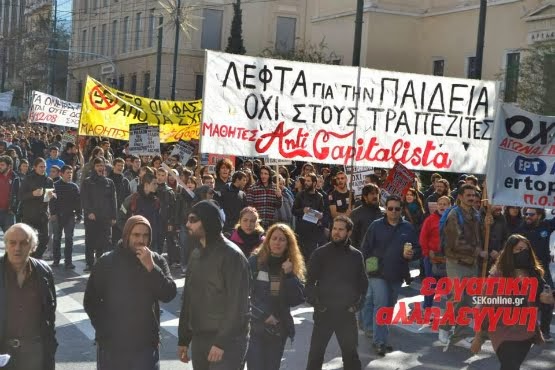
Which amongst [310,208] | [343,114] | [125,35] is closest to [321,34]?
[125,35]

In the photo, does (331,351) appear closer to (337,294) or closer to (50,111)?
(337,294)

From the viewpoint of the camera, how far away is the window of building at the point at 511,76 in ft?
107

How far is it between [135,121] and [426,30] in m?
24.7

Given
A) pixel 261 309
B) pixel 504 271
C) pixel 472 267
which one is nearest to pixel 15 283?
pixel 261 309

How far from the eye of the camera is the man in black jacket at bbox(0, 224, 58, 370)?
18.7 feet

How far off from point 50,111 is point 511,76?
52.7ft

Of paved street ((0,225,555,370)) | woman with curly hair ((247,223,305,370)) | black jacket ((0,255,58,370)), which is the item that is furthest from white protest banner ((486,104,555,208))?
black jacket ((0,255,58,370))

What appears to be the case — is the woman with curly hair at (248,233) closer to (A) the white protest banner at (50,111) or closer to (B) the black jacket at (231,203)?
(B) the black jacket at (231,203)

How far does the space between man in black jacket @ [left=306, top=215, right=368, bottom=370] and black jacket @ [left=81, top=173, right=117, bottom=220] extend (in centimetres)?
654

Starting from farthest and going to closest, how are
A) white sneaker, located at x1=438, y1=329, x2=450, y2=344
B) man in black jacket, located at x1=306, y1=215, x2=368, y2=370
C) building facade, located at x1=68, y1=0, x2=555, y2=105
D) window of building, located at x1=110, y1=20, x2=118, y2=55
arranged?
window of building, located at x1=110, y1=20, x2=118, y2=55 → building facade, located at x1=68, y1=0, x2=555, y2=105 → white sneaker, located at x1=438, y1=329, x2=450, y2=344 → man in black jacket, located at x1=306, y1=215, x2=368, y2=370

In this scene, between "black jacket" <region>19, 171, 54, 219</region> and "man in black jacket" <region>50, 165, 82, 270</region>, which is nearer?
"black jacket" <region>19, 171, 54, 219</region>

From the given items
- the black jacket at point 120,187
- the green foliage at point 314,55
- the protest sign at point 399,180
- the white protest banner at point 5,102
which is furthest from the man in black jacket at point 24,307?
the green foliage at point 314,55

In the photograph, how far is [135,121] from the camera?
64.6 feet

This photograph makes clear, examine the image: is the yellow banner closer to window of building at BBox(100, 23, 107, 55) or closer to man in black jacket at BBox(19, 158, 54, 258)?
man in black jacket at BBox(19, 158, 54, 258)
